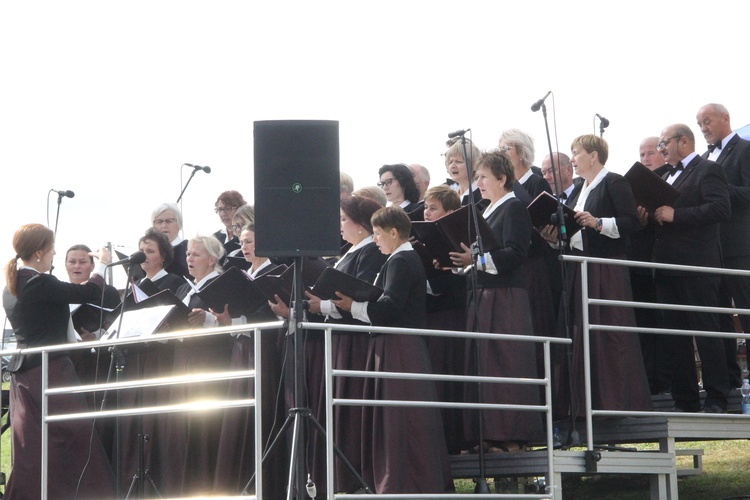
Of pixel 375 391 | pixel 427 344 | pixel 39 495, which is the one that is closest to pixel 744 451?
pixel 427 344

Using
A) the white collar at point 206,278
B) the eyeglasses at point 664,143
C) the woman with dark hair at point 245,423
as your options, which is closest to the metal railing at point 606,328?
the eyeglasses at point 664,143

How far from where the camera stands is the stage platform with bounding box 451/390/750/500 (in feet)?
23.2

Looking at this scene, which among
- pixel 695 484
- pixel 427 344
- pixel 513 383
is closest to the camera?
pixel 513 383

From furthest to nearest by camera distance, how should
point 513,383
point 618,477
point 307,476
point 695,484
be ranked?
point 618,477, point 695,484, point 513,383, point 307,476

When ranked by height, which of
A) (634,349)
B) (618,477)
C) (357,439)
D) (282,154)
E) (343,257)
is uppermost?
(282,154)

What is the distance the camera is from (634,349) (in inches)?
296

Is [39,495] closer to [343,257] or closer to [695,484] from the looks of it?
[343,257]

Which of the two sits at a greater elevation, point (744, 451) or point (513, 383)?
point (513, 383)

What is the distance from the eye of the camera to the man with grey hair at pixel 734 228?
8117 millimetres

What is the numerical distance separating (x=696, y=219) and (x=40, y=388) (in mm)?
4794

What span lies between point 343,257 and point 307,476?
1.75 metres

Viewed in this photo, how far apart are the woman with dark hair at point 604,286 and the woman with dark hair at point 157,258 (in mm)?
3027

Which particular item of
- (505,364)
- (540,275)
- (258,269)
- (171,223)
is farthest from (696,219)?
(171,223)

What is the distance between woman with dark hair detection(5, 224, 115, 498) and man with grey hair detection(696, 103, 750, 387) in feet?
15.1
